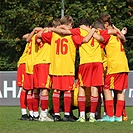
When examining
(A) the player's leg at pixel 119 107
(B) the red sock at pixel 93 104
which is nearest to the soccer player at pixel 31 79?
(B) the red sock at pixel 93 104

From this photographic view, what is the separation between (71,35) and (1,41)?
9002 millimetres

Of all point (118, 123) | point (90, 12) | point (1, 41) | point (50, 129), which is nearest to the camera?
point (50, 129)

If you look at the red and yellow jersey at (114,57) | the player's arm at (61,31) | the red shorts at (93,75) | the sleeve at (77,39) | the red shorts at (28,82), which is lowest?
the red shorts at (28,82)

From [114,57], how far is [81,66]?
648 millimetres

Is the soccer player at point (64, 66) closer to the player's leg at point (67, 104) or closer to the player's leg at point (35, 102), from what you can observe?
the player's leg at point (67, 104)

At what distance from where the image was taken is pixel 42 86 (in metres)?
12.3

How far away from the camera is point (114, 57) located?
12211 millimetres

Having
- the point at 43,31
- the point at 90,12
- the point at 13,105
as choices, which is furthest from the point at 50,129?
the point at 90,12

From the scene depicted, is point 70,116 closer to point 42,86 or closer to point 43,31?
point 42,86

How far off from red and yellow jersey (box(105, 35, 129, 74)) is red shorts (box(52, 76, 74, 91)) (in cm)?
71

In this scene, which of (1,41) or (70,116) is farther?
(1,41)

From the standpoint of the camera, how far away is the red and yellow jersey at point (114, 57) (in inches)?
479

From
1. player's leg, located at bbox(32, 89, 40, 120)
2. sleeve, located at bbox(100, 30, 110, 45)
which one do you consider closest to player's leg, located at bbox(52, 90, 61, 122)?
player's leg, located at bbox(32, 89, 40, 120)

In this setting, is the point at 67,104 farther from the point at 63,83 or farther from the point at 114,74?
the point at 114,74
